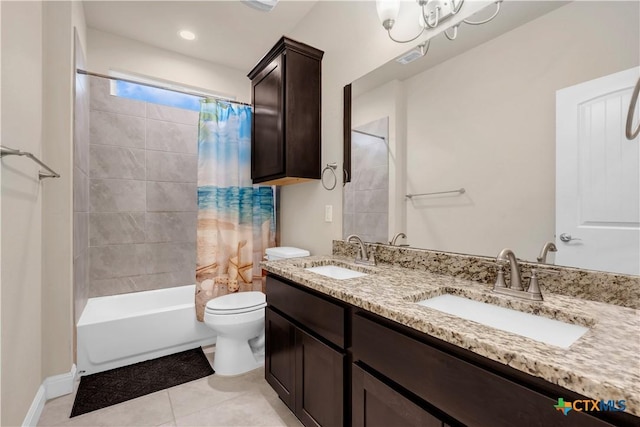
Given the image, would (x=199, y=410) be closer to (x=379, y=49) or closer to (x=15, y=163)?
(x=15, y=163)

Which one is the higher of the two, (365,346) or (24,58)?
(24,58)

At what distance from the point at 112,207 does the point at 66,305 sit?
110cm

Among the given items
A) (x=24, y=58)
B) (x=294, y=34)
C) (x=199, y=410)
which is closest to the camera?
(x=24, y=58)

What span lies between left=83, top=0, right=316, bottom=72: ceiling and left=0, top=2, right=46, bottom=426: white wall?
2.71ft

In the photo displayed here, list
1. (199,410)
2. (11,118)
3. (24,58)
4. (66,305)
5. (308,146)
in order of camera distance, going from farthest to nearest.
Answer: (308,146)
(66,305)
(199,410)
(24,58)
(11,118)

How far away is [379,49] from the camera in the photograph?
1713 mm

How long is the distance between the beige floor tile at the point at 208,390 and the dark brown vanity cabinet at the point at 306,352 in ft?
1.01

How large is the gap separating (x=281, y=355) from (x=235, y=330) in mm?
575

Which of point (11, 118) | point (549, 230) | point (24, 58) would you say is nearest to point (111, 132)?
point (24, 58)

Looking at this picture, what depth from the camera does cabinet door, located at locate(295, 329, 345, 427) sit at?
1.14 meters

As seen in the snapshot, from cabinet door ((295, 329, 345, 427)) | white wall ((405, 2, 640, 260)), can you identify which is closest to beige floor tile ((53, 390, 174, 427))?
cabinet door ((295, 329, 345, 427))

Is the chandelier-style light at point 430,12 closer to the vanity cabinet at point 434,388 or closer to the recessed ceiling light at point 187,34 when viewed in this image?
the vanity cabinet at point 434,388

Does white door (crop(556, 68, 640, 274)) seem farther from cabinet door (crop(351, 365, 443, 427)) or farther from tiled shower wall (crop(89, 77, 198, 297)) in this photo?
tiled shower wall (crop(89, 77, 198, 297))

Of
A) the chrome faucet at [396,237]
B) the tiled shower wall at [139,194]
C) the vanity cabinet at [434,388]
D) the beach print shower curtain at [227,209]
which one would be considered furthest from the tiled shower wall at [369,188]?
the tiled shower wall at [139,194]
